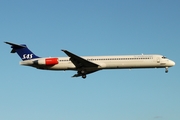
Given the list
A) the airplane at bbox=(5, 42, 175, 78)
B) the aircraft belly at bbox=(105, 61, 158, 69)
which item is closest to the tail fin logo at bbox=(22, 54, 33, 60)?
the airplane at bbox=(5, 42, 175, 78)

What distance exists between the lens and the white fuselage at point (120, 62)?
53375 mm

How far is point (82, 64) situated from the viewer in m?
53.8

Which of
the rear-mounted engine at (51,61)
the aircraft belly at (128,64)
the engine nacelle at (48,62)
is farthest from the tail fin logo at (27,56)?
the aircraft belly at (128,64)

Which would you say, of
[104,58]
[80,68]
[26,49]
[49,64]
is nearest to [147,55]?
[104,58]

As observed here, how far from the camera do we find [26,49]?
189 feet

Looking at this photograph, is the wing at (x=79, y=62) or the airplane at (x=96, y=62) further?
the airplane at (x=96, y=62)

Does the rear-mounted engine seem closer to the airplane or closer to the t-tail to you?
the airplane

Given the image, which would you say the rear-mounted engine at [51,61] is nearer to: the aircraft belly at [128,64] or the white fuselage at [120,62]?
the white fuselage at [120,62]

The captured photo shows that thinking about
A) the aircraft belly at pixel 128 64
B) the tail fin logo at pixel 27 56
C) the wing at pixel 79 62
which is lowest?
the aircraft belly at pixel 128 64

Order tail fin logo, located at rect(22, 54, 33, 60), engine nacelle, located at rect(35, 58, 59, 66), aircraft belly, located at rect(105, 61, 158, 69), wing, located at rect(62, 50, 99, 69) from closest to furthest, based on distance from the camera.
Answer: wing, located at rect(62, 50, 99, 69) → aircraft belly, located at rect(105, 61, 158, 69) → engine nacelle, located at rect(35, 58, 59, 66) → tail fin logo, located at rect(22, 54, 33, 60)

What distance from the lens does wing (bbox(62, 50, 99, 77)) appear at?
5273 cm

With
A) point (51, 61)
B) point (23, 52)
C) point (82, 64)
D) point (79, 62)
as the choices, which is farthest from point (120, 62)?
point (23, 52)

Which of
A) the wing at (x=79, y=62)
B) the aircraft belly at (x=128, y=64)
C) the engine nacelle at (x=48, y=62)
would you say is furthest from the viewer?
the engine nacelle at (x=48, y=62)

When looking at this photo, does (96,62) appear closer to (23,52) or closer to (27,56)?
(27,56)
